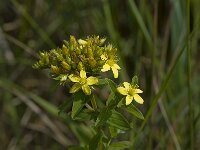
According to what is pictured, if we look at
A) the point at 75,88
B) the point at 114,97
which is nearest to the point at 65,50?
the point at 75,88

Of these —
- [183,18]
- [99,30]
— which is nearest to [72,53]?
[183,18]

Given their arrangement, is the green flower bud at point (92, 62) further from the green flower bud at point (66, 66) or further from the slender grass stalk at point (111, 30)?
the slender grass stalk at point (111, 30)

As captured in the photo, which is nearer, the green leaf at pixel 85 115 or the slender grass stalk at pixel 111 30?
the green leaf at pixel 85 115

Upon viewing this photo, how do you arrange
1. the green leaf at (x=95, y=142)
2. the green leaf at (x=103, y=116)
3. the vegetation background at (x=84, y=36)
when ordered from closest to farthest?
1. the green leaf at (x=103, y=116)
2. the green leaf at (x=95, y=142)
3. the vegetation background at (x=84, y=36)

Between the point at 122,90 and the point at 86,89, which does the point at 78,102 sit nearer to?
the point at 86,89

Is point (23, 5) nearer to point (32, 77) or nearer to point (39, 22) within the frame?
point (39, 22)

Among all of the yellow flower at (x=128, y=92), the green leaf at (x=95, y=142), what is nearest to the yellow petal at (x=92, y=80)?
the yellow flower at (x=128, y=92)
